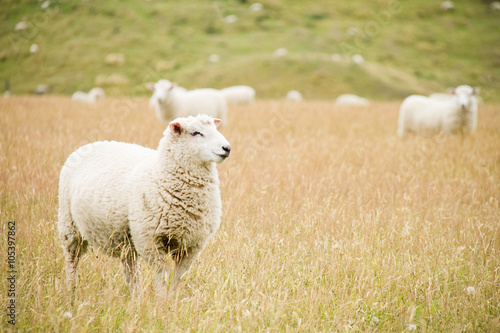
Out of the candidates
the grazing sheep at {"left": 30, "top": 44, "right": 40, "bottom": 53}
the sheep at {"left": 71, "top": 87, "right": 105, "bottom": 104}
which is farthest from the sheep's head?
the grazing sheep at {"left": 30, "top": 44, "right": 40, "bottom": 53}

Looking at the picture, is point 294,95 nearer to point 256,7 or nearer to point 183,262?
point 256,7

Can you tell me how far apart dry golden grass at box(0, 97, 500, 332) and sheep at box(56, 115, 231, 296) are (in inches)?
6.7

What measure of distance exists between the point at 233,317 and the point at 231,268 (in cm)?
55

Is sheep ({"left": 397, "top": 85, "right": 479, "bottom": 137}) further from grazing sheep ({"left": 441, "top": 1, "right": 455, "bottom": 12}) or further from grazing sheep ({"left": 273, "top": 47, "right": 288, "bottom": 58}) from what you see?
grazing sheep ({"left": 441, "top": 1, "right": 455, "bottom": 12})

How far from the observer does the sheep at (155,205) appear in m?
2.62

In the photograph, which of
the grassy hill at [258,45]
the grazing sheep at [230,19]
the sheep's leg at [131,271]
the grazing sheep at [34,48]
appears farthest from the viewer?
the grazing sheep at [230,19]

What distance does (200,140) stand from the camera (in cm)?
277

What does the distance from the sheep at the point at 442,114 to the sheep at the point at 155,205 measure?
7566 mm

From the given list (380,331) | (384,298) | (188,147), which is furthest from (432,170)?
(188,147)

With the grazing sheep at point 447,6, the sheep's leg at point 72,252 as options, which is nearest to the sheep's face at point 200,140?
the sheep's leg at point 72,252


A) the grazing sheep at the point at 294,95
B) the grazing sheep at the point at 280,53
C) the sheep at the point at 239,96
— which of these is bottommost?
the grazing sheep at the point at 294,95

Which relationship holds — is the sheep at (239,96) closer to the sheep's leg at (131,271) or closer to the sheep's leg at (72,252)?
the sheep's leg at (72,252)

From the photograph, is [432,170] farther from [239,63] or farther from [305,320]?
[239,63]

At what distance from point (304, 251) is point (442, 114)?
7437 millimetres
